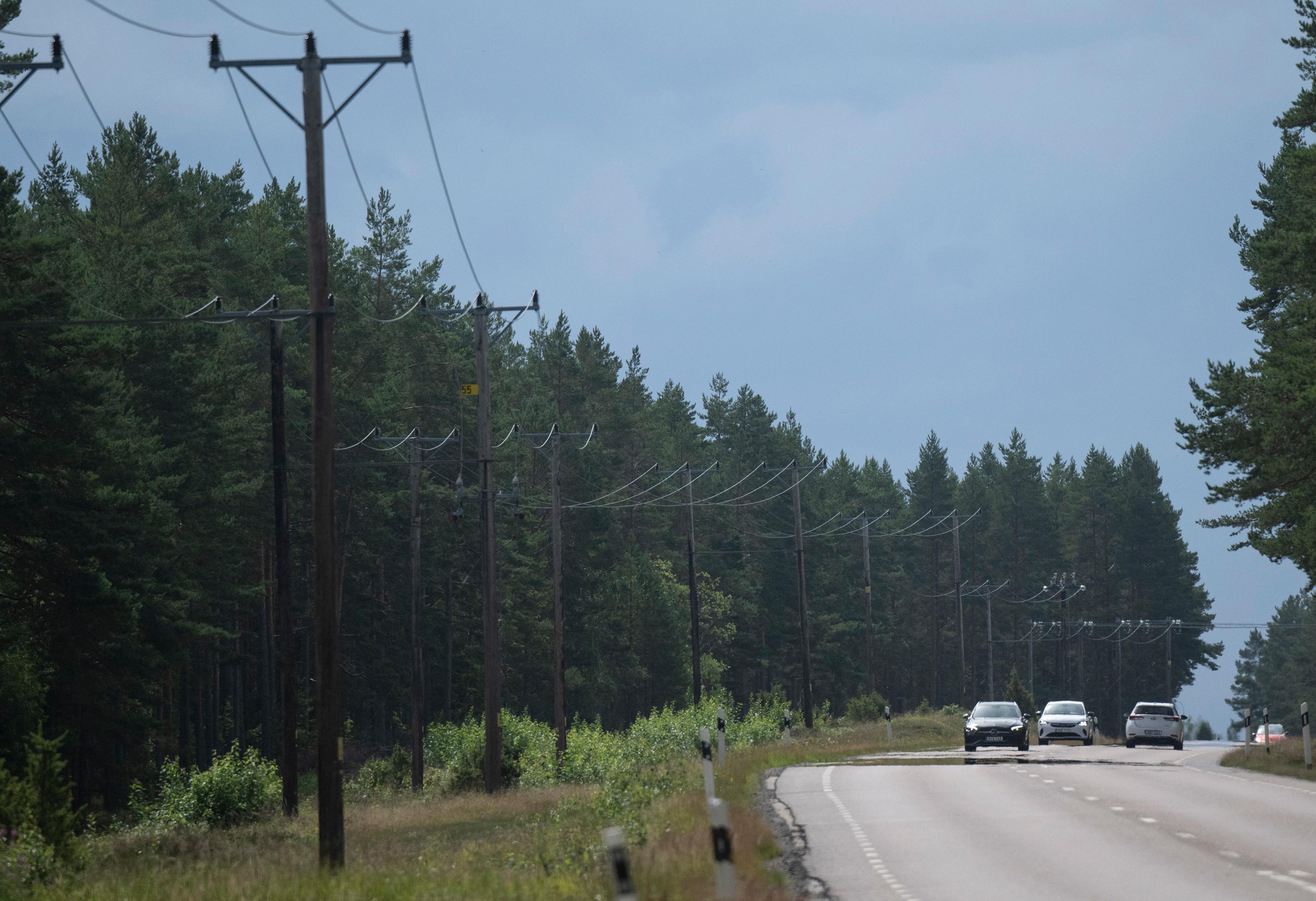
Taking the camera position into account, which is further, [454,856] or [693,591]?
[693,591]

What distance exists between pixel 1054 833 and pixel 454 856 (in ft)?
23.5

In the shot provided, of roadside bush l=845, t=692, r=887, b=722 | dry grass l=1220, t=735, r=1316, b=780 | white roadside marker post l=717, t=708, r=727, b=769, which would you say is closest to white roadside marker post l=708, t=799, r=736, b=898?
white roadside marker post l=717, t=708, r=727, b=769

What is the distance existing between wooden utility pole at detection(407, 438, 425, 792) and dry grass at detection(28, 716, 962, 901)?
12651 mm

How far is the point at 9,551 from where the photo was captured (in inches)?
1357

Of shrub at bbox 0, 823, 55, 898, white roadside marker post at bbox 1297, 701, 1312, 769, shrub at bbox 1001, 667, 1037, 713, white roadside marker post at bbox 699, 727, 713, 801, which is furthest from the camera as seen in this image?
shrub at bbox 1001, 667, 1037, 713

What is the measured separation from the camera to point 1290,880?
12656mm

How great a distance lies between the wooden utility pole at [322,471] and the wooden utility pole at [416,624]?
25.8 metres

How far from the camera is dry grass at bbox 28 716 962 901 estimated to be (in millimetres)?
13031

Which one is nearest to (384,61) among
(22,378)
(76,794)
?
(22,378)

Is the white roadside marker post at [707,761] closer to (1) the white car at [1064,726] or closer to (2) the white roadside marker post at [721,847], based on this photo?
(2) the white roadside marker post at [721,847]

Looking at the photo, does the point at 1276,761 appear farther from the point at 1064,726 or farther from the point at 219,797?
the point at 219,797

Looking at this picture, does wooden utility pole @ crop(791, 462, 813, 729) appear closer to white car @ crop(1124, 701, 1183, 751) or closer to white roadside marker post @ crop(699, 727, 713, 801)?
white car @ crop(1124, 701, 1183, 751)

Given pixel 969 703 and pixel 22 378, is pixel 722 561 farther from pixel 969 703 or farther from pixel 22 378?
pixel 22 378

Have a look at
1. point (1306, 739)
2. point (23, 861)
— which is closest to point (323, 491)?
point (23, 861)
